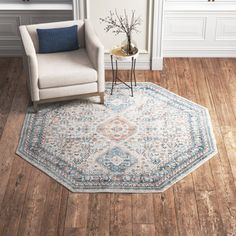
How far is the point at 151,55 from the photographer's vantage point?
6121 millimetres

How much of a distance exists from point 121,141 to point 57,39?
1.32 meters

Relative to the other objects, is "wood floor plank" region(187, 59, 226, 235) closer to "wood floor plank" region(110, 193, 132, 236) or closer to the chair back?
"wood floor plank" region(110, 193, 132, 236)

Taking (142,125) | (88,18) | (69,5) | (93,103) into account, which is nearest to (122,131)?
(142,125)

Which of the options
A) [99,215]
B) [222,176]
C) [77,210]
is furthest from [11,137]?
[222,176]

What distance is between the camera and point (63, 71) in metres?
5.25

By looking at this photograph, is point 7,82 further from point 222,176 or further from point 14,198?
point 222,176

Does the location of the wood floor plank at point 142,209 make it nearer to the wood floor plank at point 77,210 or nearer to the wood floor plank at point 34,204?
the wood floor plank at point 77,210

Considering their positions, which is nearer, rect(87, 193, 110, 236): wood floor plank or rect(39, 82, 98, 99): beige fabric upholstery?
rect(87, 193, 110, 236): wood floor plank

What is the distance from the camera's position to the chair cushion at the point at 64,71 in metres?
5.21

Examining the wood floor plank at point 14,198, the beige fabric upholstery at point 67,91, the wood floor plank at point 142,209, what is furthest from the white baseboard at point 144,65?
the wood floor plank at point 142,209

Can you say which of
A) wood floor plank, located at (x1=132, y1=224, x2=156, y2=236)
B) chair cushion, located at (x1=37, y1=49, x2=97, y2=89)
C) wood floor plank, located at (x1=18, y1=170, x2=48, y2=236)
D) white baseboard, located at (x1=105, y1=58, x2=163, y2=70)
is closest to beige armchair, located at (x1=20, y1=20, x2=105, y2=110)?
chair cushion, located at (x1=37, y1=49, x2=97, y2=89)

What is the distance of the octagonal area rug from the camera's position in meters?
4.61

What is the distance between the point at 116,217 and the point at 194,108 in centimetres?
173

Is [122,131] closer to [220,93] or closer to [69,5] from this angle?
[220,93]
